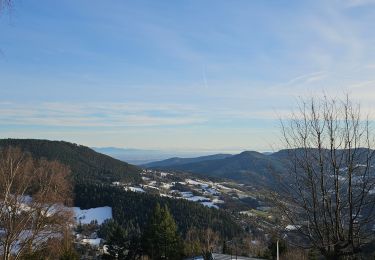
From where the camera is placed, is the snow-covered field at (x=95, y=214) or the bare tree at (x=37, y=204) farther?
the snow-covered field at (x=95, y=214)

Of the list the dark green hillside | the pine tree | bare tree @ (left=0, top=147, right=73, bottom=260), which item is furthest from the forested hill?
bare tree @ (left=0, top=147, right=73, bottom=260)

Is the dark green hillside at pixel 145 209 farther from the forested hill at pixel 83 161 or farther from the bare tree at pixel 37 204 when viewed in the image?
the bare tree at pixel 37 204

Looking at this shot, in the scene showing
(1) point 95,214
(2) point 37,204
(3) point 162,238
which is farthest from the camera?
(1) point 95,214

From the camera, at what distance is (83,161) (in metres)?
161

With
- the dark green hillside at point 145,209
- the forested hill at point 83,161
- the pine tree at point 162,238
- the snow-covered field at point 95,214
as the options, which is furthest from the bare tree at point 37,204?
the forested hill at point 83,161

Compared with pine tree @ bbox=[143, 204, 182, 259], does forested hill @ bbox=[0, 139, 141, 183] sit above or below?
above

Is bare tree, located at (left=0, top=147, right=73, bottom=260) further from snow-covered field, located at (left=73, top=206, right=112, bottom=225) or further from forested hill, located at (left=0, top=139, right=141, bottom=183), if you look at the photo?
forested hill, located at (left=0, top=139, right=141, bottom=183)

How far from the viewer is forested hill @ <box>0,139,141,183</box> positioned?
143 m

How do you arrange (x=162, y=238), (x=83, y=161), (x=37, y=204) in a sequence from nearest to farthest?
(x=37, y=204), (x=162, y=238), (x=83, y=161)

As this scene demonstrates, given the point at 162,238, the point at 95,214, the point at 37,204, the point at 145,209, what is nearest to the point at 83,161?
the point at 95,214

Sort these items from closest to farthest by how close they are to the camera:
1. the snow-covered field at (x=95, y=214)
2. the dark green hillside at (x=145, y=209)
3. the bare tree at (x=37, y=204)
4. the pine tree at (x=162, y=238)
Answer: the bare tree at (x=37, y=204) < the pine tree at (x=162, y=238) < the dark green hillside at (x=145, y=209) < the snow-covered field at (x=95, y=214)

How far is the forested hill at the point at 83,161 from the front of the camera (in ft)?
471

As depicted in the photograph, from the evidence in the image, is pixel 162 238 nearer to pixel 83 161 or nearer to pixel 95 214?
pixel 95 214

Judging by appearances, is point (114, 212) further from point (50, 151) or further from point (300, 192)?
point (300, 192)
